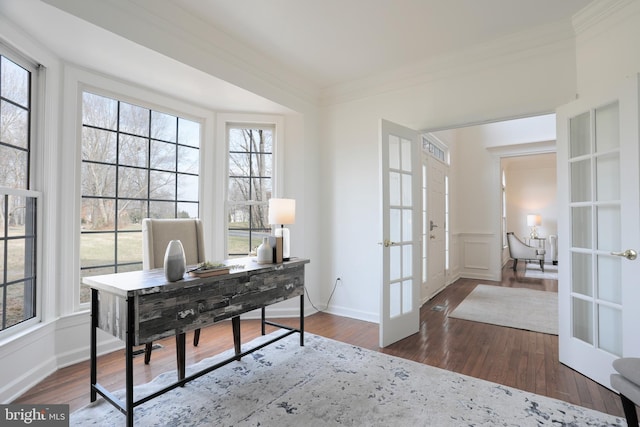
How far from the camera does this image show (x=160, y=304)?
5.84 feet

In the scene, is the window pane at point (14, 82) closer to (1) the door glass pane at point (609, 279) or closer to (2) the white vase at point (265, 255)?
(2) the white vase at point (265, 255)

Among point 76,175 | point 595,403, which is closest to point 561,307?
point 595,403

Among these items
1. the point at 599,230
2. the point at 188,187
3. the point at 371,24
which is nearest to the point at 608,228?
the point at 599,230

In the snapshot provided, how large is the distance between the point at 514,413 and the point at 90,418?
258 centimetres

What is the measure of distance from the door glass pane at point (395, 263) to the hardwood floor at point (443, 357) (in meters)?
0.66

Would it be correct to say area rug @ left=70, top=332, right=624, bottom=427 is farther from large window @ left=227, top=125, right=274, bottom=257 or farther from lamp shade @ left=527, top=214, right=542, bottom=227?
lamp shade @ left=527, top=214, right=542, bottom=227

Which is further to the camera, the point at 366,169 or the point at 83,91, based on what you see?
the point at 366,169

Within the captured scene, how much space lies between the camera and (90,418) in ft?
6.15

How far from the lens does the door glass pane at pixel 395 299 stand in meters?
3.15

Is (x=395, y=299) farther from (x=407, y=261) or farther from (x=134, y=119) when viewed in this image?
(x=134, y=119)

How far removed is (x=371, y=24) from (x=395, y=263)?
2.26 metres

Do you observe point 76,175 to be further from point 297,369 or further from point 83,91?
point 297,369

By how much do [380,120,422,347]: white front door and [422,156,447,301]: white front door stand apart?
4.58 ft

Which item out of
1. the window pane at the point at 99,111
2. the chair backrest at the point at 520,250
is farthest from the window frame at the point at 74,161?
the chair backrest at the point at 520,250
